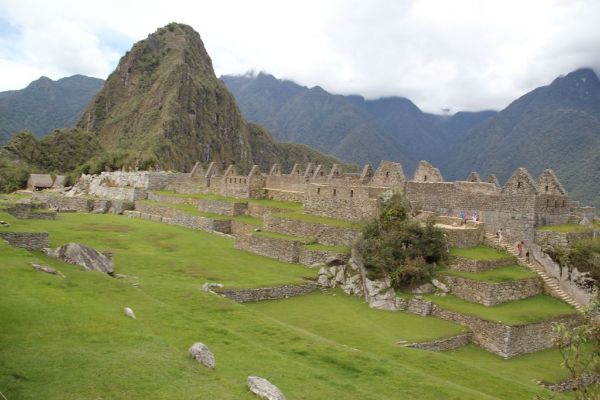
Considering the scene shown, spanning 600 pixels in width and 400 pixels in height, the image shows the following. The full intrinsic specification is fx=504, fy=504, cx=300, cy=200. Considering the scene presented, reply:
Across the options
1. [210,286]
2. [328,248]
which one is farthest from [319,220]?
[210,286]

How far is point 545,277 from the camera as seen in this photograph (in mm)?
20938

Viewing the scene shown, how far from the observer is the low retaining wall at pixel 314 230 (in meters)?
24.3

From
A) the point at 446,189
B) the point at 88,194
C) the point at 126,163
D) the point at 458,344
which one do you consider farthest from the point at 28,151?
the point at 458,344

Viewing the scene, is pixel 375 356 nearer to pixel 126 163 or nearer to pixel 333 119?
pixel 126 163

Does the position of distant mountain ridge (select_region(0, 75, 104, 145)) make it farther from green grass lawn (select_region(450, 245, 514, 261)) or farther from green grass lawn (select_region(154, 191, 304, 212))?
green grass lawn (select_region(450, 245, 514, 261))

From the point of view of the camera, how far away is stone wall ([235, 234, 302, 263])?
24.8m

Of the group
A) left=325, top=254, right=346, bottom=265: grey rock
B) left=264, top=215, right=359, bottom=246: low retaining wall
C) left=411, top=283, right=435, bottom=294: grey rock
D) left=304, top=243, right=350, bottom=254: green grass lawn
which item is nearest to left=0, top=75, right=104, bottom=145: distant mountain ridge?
left=264, top=215, right=359, bottom=246: low retaining wall

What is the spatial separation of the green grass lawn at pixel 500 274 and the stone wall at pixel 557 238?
163cm

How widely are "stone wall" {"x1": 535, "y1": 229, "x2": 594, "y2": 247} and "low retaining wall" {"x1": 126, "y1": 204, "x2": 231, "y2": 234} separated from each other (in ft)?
59.7

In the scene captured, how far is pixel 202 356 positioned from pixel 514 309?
13339 millimetres

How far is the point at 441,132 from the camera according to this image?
3669 inches

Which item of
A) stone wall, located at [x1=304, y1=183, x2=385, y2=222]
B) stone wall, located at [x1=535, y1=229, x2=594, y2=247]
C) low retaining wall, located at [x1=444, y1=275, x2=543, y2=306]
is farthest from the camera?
stone wall, located at [x1=304, y1=183, x2=385, y2=222]

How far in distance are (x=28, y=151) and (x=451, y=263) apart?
95.7 m

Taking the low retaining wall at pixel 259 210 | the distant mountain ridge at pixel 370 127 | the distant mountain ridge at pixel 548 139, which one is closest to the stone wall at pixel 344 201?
the low retaining wall at pixel 259 210
